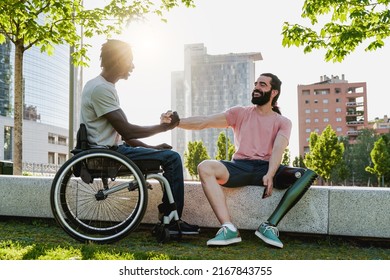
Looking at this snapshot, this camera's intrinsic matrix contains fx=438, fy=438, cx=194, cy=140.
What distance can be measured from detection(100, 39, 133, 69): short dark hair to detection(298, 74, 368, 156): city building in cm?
10299

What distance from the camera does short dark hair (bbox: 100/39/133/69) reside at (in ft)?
12.6

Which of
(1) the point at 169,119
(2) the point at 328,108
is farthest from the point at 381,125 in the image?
(1) the point at 169,119

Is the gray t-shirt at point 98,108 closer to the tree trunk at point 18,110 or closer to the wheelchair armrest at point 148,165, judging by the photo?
the wheelchair armrest at point 148,165

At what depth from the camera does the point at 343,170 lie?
50719 millimetres

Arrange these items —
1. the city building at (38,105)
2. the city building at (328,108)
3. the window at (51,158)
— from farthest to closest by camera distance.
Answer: the city building at (328,108)
the window at (51,158)
the city building at (38,105)

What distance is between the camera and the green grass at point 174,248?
3199 millimetres

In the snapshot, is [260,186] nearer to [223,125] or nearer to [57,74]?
[223,125]

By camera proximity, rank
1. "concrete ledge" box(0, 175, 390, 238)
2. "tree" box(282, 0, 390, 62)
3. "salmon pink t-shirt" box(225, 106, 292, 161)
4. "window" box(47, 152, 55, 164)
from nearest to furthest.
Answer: "concrete ledge" box(0, 175, 390, 238)
"salmon pink t-shirt" box(225, 106, 292, 161)
"tree" box(282, 0, 390, 62)
"window" box(47, 152, 55, 164)

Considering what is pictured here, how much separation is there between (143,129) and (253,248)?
1.38 metres

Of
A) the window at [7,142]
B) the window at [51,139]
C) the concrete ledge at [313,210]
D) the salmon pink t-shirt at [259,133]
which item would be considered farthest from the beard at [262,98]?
the window at [51,139]

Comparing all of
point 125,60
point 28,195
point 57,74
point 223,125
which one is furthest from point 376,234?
point 57,74

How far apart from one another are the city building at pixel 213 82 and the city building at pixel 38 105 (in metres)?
38.7

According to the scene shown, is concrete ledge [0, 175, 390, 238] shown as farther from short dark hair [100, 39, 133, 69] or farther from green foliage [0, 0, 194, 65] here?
green foliage [0, 0, 194, 65]

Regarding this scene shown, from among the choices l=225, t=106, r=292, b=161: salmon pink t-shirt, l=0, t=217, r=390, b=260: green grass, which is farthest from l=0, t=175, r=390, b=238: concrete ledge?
l=225, t=106, r=292, b=161: salmon pink t-shirt
